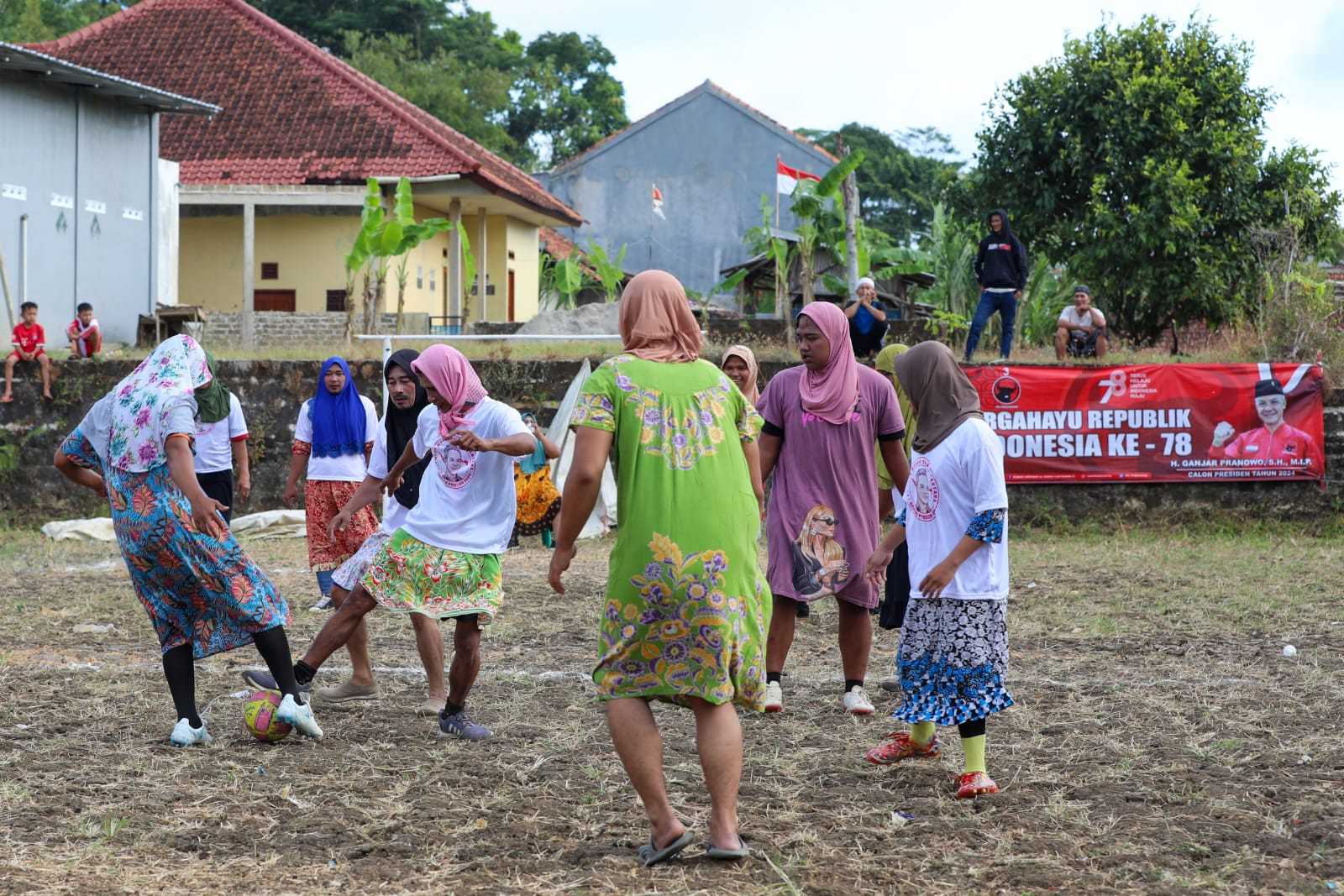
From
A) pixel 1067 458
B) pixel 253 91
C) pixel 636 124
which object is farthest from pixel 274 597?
pixel 636 124

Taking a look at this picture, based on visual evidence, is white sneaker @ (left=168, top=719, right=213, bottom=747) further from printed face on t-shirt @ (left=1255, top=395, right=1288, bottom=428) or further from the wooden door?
the wooden door

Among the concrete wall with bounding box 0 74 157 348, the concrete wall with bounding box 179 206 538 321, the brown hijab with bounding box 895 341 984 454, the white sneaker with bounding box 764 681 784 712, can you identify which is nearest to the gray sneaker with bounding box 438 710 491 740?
the white sneaker with bounding box 764 681 784 712

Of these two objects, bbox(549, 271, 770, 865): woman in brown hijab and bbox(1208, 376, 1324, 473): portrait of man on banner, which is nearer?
bbox(549, 271, 770, 865): woman in brown hijab

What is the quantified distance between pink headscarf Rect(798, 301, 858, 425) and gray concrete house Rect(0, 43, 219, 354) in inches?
603

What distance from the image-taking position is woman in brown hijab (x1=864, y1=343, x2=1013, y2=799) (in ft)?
16.7

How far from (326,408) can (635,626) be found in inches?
227

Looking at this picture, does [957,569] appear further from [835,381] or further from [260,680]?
[260,680]

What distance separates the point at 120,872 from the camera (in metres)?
4.32

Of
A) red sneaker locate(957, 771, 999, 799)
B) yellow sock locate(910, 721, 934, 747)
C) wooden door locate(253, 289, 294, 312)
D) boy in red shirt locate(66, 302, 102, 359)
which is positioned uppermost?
wooden door locate(253, 289, 294, 312)

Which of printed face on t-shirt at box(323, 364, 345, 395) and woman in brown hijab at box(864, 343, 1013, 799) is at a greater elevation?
printed face on t-shirt at box(323, 364, 345, 395)

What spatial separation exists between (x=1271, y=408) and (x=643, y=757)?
11.9 meters

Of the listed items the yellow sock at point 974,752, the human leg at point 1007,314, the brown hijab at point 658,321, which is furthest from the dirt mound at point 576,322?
the brown hijab at point 658,321

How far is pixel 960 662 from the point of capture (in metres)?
5.12

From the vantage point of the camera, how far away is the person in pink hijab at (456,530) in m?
6.06
